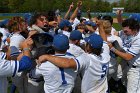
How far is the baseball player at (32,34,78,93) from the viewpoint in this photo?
15.5 feet

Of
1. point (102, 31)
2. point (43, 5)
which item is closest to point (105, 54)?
point (102, 31)

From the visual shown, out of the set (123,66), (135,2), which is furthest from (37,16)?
(135,2)

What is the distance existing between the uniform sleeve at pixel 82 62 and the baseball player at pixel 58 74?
134mm

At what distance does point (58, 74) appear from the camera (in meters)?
4.75

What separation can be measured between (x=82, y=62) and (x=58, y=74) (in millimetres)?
437

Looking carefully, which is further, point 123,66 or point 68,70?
point 123,66

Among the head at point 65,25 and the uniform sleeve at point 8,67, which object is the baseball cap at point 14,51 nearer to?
the uniform sleeve at point 8,67

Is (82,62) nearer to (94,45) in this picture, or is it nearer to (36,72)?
(94,45)

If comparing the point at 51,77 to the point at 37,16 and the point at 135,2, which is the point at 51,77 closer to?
the point at 37,16

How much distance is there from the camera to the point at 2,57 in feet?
14.6

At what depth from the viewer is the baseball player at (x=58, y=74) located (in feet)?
15.5

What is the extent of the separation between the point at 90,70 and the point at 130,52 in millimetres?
1456

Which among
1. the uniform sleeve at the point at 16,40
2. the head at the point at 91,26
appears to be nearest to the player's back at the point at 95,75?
the uniform sleeve at the point at 16,40

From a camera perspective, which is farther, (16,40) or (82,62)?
(16,40)
